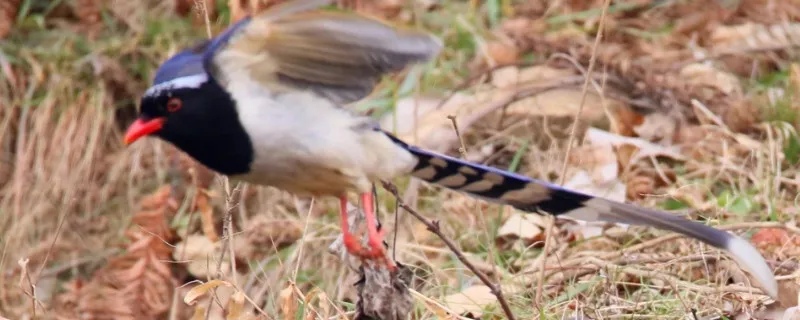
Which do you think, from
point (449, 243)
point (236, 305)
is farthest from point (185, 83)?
point (449, 243)

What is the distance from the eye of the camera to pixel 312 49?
229cm

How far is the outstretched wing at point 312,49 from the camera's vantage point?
87.0 inches

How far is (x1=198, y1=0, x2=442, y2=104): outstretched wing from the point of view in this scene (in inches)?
87.0

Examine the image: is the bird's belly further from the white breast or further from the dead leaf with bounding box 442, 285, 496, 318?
the dead leaf with bounding box 442, 285, 496, 318

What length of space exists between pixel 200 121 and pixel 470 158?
2.06 meters

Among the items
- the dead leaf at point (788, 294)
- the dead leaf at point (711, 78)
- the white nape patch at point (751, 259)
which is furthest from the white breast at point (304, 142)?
the dead leaf at point (711, 78)

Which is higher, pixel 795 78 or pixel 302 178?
pixel 302 178

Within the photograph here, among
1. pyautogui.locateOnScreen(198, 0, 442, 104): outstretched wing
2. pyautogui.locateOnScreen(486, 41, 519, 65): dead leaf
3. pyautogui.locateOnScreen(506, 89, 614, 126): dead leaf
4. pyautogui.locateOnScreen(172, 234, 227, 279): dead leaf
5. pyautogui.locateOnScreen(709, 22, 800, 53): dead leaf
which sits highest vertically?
pyautogui.locateOnScreen(198, 0, 442, 104): outstretched wing

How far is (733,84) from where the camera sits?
449 centimetres

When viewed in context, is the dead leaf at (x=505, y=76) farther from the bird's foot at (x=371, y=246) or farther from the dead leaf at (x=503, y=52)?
the bird's foot at (x=371, y=246)

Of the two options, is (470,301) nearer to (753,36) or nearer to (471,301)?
(471,301)

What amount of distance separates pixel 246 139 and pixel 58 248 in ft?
8.01

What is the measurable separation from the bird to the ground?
0.67m

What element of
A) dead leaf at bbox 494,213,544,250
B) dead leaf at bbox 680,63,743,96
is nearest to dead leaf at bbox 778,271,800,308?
dead leaf at bbox 494,213,544,250
